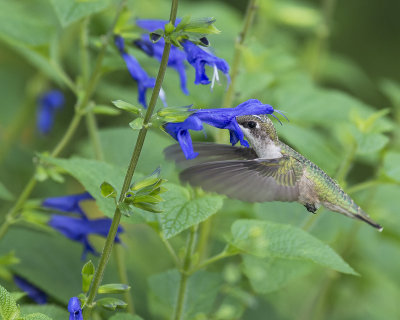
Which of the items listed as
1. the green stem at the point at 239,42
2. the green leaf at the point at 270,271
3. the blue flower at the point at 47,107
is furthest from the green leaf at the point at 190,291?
the blue flower at the point at 47,107

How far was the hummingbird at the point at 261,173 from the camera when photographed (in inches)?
58.9

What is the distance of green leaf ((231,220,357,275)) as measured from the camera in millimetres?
1585

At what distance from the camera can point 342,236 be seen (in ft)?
9.35

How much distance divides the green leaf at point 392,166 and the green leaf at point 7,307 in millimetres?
1252

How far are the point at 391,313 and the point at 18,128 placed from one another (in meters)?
1.96

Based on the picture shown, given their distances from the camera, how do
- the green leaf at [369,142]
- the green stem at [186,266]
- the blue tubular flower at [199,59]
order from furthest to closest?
→ the green leaf at [369,142] → the green stem at [186,266] → the blue tubular flower at [199,59]

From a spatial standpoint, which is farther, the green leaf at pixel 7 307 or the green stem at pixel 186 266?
the green stem at pixel 186 266

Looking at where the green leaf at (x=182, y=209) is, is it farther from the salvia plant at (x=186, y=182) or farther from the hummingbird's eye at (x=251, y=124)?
the hummingbird's eye at (x=251, y=124)

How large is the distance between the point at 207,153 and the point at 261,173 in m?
0.17

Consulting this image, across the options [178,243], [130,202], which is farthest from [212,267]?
[130,202]

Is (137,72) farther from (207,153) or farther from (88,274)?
(88,274)

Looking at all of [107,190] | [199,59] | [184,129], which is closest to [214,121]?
[184,129]

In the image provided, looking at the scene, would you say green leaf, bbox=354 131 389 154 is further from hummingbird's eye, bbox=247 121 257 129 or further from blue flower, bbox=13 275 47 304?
blue flower, bbox=13 275 47 304

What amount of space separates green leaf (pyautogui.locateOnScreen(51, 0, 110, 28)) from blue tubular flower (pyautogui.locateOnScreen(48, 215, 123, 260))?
0.63m
